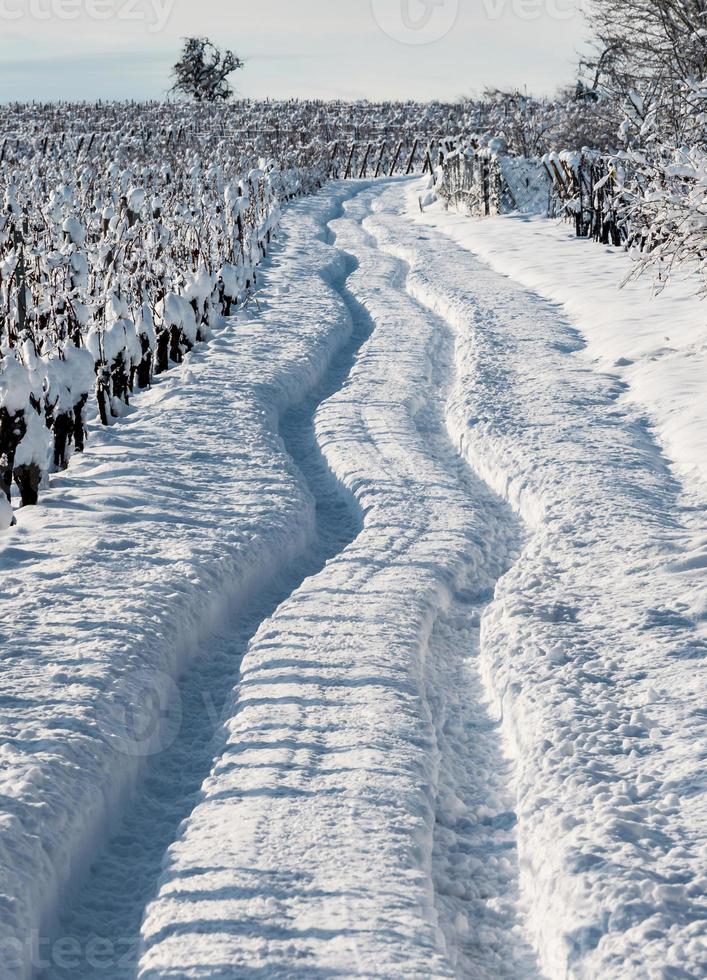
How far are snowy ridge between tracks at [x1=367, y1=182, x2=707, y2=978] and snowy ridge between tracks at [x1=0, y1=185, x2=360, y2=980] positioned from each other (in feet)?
4.39

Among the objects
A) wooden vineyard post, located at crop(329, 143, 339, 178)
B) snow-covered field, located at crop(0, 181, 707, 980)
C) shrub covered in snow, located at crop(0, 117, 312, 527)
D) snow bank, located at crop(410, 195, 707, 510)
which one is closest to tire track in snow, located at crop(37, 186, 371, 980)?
snow-covered field, located at crop(0, 181, 707, 980)

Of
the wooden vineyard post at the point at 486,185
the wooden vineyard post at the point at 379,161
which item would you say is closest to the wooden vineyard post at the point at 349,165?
the wooden vineyard post at the point at 379,161

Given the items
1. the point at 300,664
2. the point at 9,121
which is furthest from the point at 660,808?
the point at 9,121

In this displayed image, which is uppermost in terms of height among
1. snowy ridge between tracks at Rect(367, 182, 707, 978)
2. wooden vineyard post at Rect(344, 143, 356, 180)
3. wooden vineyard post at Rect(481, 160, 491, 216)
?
wooden vineyard post at Rect(344, 143, 356, 180)

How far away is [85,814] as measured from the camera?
3256 millimetres

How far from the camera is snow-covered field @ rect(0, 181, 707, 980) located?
2.83m

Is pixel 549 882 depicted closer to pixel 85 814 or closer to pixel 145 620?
pixel 85 814

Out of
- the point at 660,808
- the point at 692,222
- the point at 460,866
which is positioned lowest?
the point at 460,866

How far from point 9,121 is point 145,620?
3053 cm

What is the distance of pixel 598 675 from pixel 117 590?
2.13 metres

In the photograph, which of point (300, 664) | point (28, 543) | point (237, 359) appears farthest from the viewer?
Result: point (237, 359)

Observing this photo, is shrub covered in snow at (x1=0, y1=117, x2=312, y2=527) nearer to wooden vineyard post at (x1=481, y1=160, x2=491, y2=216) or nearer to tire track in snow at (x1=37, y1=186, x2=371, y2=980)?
tire track in snow at (x1=37, y1=186, x2=371, y2=980)

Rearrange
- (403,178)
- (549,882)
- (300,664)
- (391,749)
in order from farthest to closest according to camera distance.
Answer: (403,178)
(300,664)
(391,749)
(549,882)

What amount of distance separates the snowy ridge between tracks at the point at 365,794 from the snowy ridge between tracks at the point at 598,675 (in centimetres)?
15
